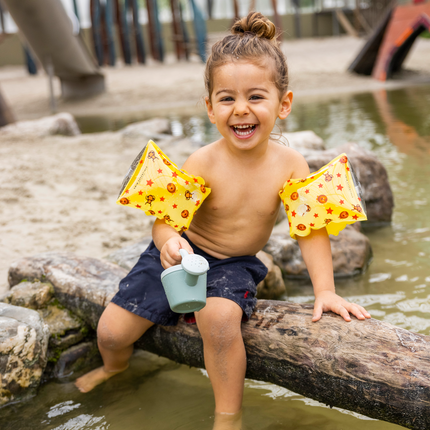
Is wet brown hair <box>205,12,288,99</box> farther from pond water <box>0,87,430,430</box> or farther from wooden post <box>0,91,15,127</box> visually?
wooden post <box>0,91,15,127</box>

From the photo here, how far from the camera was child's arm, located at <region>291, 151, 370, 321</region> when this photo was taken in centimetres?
179

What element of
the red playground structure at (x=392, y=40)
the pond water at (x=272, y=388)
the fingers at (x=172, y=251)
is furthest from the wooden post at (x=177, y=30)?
the fingers at (x=172, y=251)

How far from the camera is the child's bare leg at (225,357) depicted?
1.77 m

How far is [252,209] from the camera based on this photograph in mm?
2041

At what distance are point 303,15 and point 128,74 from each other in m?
12.8

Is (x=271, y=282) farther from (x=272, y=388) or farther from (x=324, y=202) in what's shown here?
(x=324, y=202)

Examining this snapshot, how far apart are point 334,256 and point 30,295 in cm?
180

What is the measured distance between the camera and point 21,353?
197 cm

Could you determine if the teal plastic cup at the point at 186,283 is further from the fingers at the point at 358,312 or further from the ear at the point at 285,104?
the ear at the point at 285,104

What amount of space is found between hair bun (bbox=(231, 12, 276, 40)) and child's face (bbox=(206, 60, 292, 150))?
161 mm

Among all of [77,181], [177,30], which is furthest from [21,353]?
[177,30]

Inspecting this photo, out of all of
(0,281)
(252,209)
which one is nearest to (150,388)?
(252,209)

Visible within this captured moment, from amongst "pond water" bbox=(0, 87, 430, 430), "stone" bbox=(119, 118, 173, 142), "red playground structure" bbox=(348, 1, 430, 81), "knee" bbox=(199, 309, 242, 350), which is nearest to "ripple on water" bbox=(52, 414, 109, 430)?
"pond water" bbox=(0, 87, 430, 430)

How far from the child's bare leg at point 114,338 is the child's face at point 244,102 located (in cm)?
84
